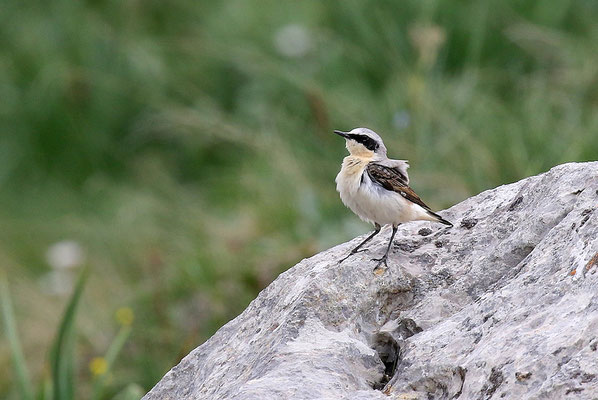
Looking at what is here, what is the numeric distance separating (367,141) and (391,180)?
15.7 inches

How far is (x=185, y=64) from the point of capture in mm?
11961

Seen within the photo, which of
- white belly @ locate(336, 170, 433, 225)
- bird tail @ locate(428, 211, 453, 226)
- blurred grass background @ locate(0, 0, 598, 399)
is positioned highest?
blurred grass background @ locate(0, 0, 598, 399)

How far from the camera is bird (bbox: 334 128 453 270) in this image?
3.90 meters

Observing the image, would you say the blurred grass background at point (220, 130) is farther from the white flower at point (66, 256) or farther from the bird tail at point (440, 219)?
the bird tail at point (440, 219)

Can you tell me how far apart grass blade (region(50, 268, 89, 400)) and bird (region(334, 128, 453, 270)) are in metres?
2.04

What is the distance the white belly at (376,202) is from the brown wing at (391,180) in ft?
0.13

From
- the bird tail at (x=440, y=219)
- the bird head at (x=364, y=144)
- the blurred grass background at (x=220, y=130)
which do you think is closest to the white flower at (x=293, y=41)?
the blurred grass background at (x=220, y=130)

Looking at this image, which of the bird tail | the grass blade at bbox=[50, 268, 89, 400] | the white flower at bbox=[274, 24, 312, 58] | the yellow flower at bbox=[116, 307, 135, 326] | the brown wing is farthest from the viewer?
the white flower at bbox=[274, 24, 312, 58]

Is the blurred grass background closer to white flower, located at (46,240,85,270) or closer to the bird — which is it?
white flower, located at (46,240,85,270)

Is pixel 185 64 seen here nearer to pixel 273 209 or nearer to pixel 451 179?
pixel 273 209

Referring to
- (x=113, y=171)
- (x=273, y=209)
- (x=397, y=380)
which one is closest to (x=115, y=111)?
(x=113, y=171)

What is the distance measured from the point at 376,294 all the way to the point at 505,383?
2.55 ft

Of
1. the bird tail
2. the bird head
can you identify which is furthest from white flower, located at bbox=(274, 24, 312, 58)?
the bird tail

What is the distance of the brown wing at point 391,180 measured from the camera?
414 cm
